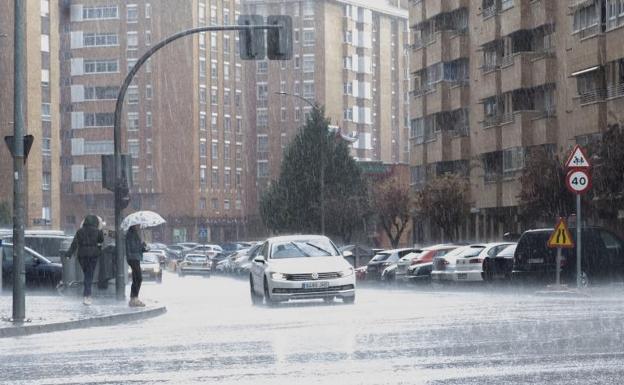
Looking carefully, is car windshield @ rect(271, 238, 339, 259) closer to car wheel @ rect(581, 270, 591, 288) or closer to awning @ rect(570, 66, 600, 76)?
car wheel @ rect(581, 270, 591, 288)

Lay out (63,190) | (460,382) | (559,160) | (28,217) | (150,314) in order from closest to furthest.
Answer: (460,382) → (150,314) → (559,160) → (28,217) → (63,190)

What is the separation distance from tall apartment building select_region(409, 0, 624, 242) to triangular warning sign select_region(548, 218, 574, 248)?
2102cm

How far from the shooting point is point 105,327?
20641 millimetres

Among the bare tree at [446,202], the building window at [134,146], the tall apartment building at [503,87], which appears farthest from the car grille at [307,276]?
the building window at [134,146]

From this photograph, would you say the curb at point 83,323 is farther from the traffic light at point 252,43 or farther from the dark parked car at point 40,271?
the dark parked car at point 40,271

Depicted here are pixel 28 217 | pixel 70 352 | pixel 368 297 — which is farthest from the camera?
pixel 28 217

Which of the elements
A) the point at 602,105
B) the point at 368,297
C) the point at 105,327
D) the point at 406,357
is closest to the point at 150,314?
the point at 105,327

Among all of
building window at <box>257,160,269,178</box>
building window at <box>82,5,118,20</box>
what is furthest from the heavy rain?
building window at <box>257,160,269,178</box>

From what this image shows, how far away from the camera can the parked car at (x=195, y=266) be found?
7806 cm

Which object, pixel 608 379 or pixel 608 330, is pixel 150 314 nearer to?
pixel 608 330

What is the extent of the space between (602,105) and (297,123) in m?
84.3

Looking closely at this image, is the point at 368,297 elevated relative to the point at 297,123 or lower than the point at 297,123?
lower

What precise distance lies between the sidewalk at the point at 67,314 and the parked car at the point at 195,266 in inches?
1889

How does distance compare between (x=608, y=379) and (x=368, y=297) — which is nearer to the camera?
(x=608, y=379)
